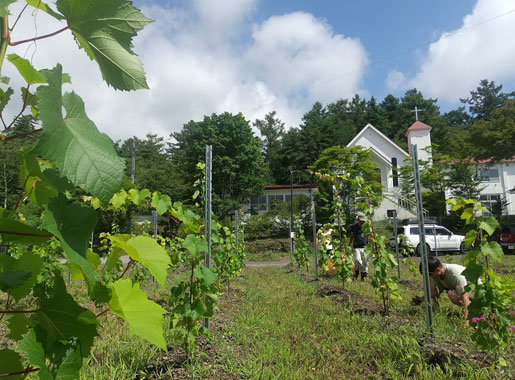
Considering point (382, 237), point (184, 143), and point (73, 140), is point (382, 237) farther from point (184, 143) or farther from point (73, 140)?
point (184, 143)

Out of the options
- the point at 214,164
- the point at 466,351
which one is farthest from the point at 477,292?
the point at 214,164

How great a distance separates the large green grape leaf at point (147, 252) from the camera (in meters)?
0.62

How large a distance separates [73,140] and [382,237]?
509cm

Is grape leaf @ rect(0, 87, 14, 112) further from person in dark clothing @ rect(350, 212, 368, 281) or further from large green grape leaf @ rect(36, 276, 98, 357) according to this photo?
person in dark clothing @ rect(350, 212, 368, 281)

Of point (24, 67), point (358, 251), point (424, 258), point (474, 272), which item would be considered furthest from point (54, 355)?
point (358, 251)

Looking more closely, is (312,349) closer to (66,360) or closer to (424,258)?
(424,258)

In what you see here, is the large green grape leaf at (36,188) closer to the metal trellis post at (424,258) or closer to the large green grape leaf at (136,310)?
the large green grape leaf at (136,310)

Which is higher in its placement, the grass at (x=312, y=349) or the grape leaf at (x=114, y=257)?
the grape leaf at (x=114, y=257)

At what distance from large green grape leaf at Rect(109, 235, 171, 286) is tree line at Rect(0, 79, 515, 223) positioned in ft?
38.7

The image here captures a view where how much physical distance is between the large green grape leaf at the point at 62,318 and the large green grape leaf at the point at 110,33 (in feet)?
1.17

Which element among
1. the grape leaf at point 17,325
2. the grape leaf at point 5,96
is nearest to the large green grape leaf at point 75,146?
the grape leaf at point 5,96

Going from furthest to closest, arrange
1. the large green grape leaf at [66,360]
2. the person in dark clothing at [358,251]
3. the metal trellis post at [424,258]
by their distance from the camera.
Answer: the person in dark clothing at [358,251], the metal trellis post at [424,258], the large green grape leaf at [66,360]

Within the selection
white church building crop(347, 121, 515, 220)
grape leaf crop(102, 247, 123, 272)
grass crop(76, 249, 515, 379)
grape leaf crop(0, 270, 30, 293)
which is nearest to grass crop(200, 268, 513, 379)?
grass crop(76, 249, 515, 379)

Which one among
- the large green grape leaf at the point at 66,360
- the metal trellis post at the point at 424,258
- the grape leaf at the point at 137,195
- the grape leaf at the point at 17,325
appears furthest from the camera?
the metal trellis post at the point at 424,258
